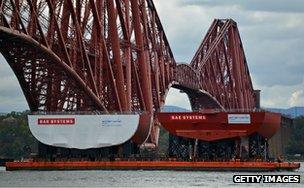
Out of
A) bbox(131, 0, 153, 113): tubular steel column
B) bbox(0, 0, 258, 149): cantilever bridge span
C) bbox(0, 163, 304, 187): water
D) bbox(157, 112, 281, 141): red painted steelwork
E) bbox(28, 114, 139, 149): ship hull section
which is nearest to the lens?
bbox(0, 163, 304, 187): water

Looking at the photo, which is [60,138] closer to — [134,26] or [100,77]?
[100,77]

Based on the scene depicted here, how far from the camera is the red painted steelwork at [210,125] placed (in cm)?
12875

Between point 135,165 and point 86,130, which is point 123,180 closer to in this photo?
point 135,165

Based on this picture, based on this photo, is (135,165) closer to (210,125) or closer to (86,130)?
(86,130)

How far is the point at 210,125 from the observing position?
12950 centimetres

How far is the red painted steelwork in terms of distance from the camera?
128750mm

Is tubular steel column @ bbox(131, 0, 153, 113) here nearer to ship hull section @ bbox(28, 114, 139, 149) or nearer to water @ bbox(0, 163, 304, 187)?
ship hull section @ bbox(28, 114, 139, 149)

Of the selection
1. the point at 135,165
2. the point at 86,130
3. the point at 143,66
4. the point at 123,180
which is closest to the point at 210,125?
the point at 135,165

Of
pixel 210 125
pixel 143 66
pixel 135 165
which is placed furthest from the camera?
pixel 143 66

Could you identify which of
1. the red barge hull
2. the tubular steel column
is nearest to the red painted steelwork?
the red barge hull

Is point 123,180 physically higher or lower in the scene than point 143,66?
lower

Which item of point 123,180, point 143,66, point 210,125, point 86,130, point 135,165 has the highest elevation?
point 143,66

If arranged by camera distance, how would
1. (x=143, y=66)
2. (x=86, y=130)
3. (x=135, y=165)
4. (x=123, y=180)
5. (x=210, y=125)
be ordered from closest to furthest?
(x=123, y=180)
(x=135, y=165)
(x=210, y=125)
(x=86, y=130)
(x=143, y=66)

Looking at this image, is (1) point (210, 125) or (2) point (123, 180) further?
(1) point (210, 125)
